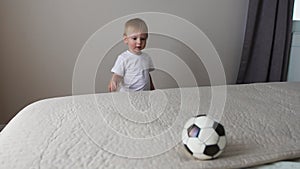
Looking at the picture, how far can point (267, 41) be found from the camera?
8.96 feet

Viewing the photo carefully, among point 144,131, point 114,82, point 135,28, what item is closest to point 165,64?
point 135,28

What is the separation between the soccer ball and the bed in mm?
21

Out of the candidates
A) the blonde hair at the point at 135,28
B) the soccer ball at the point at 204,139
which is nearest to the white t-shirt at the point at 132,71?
the blonde hair at the point at 135,28

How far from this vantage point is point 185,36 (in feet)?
8.73

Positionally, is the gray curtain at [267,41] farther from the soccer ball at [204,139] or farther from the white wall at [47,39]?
the soccer ball at [204,139]

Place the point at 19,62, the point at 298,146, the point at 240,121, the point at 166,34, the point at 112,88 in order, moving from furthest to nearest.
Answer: the point at 166,34
the point at 19,62
the point at 112,88
the point at 240,121
the point at 298,146

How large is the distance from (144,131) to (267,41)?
6.67 ft

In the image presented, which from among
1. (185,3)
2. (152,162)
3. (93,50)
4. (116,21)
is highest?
(185,3)

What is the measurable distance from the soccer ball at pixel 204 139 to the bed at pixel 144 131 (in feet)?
0.07

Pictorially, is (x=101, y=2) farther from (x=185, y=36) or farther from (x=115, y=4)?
(x=185, y=36)

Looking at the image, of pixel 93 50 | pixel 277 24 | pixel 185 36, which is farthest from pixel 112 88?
pixel 277 24

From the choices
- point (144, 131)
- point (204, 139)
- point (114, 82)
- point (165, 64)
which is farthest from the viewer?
point (165, 64)

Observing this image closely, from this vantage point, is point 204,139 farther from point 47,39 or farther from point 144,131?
point 47,39

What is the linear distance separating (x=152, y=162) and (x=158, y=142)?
129 millimetres
